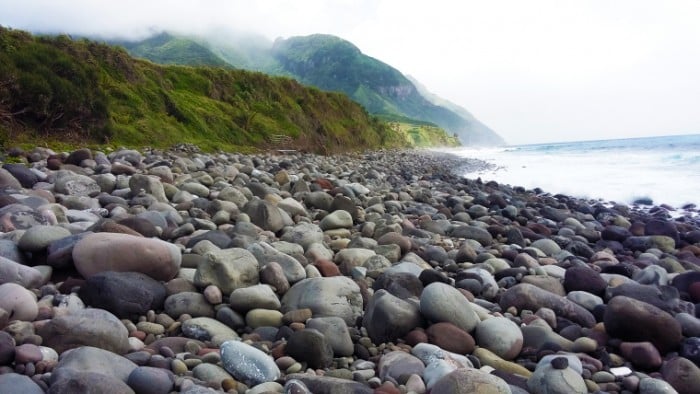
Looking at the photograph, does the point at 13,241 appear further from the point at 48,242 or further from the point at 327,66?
the point at 327,66

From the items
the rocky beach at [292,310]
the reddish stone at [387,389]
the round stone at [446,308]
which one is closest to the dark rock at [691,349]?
the rocky beach at [292,310]

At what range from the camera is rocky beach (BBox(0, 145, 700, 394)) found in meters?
2.43

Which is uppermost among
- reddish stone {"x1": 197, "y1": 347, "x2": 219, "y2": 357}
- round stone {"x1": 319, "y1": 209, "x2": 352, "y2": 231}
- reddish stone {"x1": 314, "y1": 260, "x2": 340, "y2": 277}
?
round stone {"x1": 319, "y1": 209, "x2": 352, "y2": 231}

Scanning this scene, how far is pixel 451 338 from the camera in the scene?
10.4ft

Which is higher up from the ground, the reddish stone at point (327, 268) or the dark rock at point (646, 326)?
the reddish stone at point (327, 268)

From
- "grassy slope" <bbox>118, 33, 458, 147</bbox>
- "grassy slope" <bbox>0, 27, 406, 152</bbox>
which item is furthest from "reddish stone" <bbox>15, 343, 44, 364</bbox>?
"grassy slope" <bbox>118, 33, 458, 147</bbox>

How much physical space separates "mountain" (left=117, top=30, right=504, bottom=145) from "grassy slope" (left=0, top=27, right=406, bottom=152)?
116789 millimetres

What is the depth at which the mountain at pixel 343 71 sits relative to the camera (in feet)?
499

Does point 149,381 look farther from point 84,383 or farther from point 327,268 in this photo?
point 327,268

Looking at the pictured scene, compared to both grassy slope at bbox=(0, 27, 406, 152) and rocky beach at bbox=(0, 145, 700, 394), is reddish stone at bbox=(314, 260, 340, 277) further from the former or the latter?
grassy slope at bbox=(0, 27, 406, 152)

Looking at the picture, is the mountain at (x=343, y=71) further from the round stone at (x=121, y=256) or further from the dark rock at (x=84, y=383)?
the dark rock at (x=84, y=383)

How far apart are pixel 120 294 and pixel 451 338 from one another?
2079 mm

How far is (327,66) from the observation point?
16612 centimetres

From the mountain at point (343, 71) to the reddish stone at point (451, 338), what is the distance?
138 m
